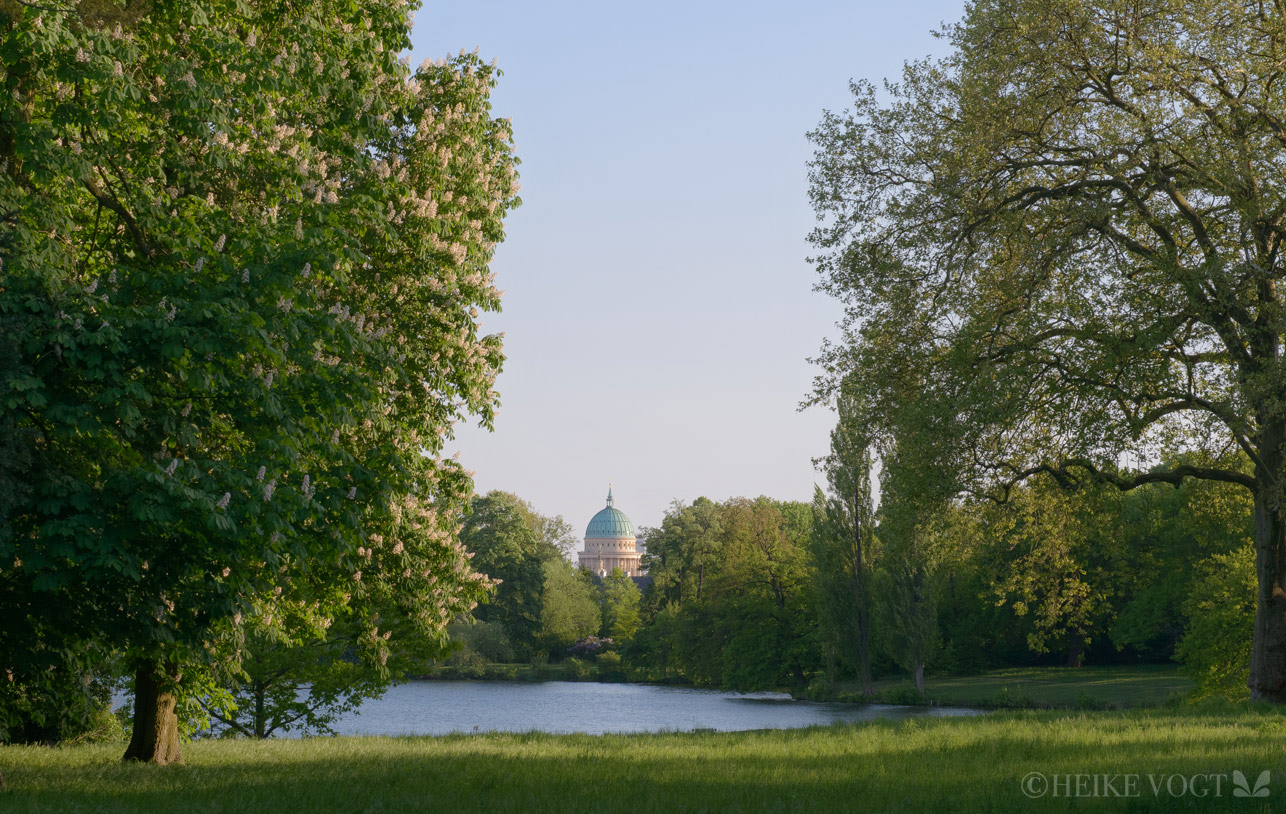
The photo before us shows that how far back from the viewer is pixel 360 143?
13.6m

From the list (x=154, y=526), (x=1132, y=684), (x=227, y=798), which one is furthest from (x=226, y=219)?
(x=1132, y=684)

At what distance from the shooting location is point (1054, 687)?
5588 centimetres

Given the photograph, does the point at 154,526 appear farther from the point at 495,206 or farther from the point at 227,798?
the point at 495,206

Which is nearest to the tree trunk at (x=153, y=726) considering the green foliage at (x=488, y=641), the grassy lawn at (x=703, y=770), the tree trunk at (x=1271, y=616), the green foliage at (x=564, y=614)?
the grassy lawn at (x=703, y=770)

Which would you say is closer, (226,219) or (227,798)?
(227,798)

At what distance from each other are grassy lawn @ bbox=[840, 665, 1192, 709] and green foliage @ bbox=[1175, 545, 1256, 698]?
4.13 metres

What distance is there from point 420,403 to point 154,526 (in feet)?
16.6

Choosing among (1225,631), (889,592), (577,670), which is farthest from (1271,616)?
(577,670)

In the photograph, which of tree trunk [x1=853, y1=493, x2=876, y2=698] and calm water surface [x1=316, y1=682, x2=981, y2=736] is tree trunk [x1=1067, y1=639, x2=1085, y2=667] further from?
calm water surface [x1=316, y1=682, x2=981, y2=736]

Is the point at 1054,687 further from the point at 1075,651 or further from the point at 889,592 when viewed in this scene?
the point at 1075,651

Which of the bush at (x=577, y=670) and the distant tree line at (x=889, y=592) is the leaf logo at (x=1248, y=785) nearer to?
the distant tree line at (x=889, y=592)

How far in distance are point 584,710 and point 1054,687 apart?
24961 mm

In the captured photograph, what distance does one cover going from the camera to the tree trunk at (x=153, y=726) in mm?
14406

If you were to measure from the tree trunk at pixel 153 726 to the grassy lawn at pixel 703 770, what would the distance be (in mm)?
582
